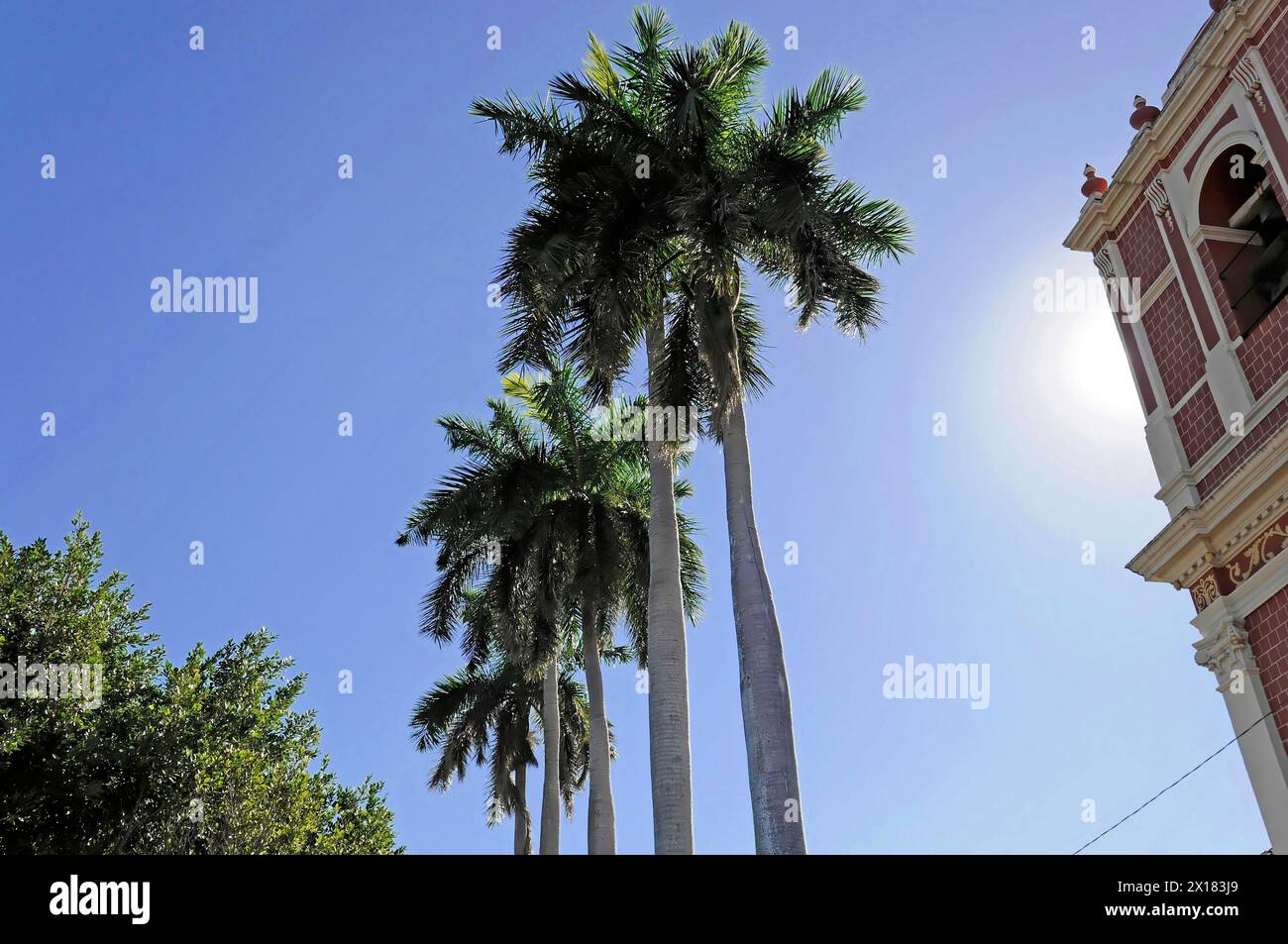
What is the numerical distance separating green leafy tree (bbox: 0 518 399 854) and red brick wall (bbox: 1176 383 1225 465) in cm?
1997

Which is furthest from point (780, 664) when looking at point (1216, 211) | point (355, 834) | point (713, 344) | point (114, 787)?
point (355, 834)

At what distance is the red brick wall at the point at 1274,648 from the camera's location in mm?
13336

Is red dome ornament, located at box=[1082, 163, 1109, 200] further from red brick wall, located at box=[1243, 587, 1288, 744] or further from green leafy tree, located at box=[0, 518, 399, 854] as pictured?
green leafy tree, located at box=[0, 518, 399, 854]

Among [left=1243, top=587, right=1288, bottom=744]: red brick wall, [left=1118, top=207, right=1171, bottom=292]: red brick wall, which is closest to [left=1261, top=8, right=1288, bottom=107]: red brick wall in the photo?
[left=1118, top=207, right=1171, bottom=292]: red brick wall

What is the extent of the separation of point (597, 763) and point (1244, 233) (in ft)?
55.0

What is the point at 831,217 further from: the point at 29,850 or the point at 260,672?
the point at 29,850

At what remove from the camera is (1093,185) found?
60.1ft

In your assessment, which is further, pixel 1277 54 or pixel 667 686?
pixel 667 686

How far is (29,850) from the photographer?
919 inches

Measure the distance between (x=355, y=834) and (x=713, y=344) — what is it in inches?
791

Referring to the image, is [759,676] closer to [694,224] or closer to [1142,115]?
[694,224]

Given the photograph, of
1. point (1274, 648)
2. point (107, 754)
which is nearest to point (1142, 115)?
point (1274, 648)

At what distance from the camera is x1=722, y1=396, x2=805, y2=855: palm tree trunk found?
14.1 metres

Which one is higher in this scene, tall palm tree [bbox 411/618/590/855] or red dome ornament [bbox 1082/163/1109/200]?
red dome ornament [bbox 1082/163/1109/200]
